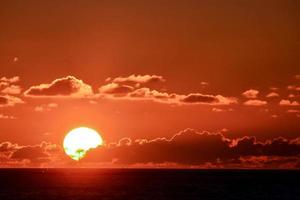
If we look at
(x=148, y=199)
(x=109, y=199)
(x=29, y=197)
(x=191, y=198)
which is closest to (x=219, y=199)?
(x=191, y=198)

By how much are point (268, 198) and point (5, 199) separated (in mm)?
68976

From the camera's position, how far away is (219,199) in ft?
433

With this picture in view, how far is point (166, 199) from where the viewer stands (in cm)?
12688

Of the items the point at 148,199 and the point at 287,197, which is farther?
the point at 287,197

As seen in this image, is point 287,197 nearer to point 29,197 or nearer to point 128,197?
point 128,197

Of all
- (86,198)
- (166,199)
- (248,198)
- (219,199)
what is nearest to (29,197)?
(86,198)

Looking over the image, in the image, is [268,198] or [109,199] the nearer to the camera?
[109,199]

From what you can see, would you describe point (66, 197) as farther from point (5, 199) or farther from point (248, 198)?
point (248, 198)

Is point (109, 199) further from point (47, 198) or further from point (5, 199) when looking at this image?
point (5, 199)

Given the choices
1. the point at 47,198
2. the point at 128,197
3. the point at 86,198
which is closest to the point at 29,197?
the point at 47,198

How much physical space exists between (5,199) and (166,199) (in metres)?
40.3

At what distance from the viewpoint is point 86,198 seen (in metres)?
127

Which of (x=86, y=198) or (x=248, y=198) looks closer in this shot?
(x=86, y=198)

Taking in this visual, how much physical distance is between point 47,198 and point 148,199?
2584 cm
